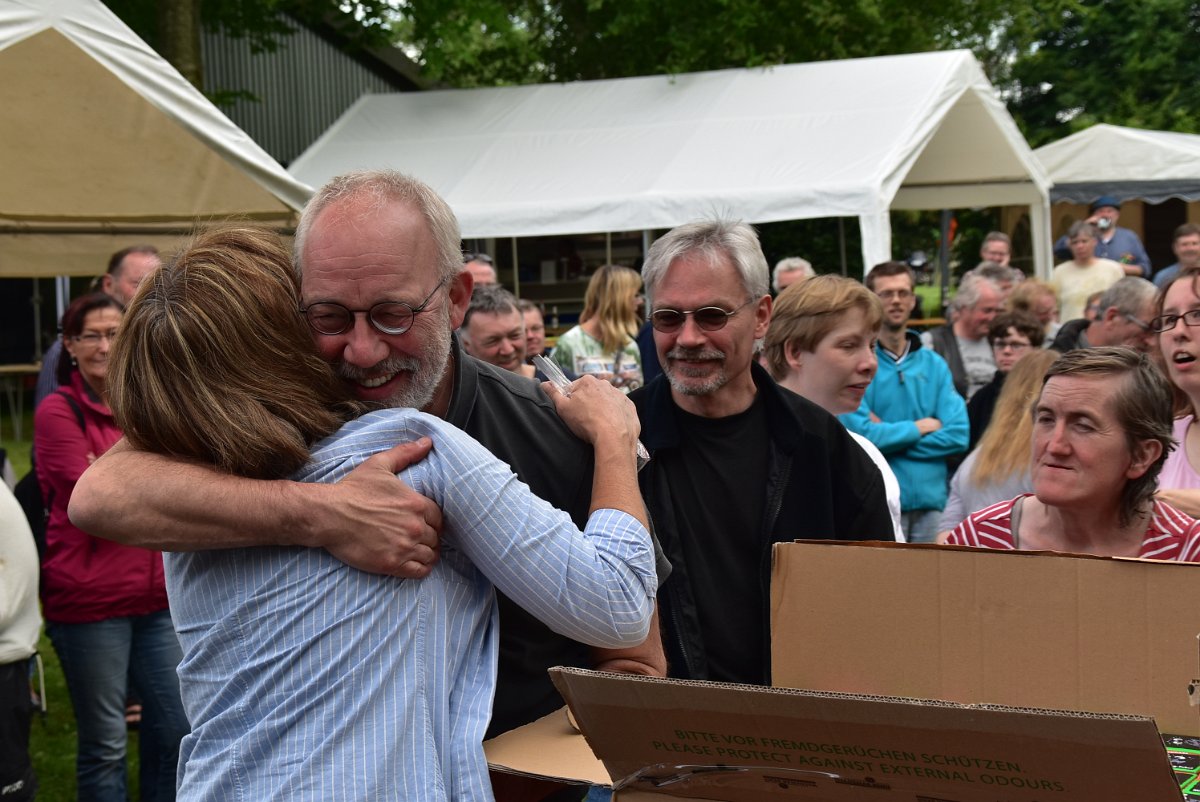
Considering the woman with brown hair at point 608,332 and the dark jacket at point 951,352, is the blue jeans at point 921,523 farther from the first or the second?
the woman with brown hair at point 608,332

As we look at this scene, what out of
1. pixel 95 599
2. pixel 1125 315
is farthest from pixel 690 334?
pixel 1125 315

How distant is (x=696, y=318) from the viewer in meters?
3.26

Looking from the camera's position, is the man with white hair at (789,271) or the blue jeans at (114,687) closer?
the blue jeans at (114,687)

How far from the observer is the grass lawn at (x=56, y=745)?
18.8 feet

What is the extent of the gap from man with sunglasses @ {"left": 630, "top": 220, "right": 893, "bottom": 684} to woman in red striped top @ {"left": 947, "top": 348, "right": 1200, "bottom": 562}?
40cm

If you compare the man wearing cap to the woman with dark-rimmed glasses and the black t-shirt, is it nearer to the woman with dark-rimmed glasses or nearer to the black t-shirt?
the woman with dark-rimmed glasses

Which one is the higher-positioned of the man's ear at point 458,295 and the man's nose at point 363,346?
the man's ear at point 458,295

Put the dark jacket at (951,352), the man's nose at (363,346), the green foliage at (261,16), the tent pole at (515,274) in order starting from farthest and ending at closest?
the tent pole at (515,274) → the green foliage at (261,16) → the dark jacket at (951,352) → the man's nose at (363,346)

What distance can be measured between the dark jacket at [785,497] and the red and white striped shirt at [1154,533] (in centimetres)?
20

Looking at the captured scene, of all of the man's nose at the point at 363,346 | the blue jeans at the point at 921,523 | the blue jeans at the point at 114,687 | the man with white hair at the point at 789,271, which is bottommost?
the blue jeans at the point at 114,687

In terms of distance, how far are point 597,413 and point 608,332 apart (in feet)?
19.3

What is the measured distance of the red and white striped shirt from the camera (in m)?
2.82

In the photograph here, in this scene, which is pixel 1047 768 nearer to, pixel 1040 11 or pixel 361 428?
pixel 361 428

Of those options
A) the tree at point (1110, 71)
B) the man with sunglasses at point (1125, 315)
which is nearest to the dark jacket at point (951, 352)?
the man with sunglasses at point (1125, 315)
